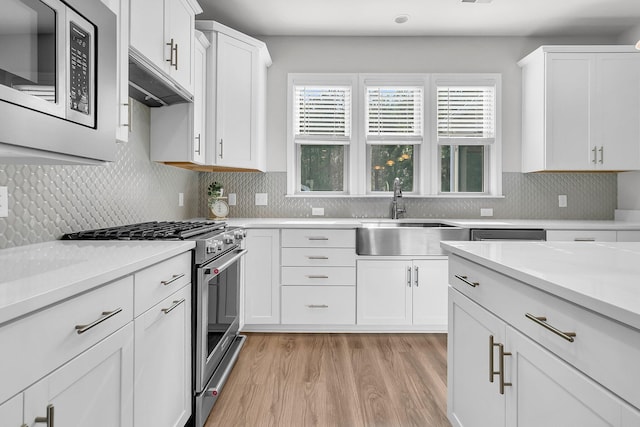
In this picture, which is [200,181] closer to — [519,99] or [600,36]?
[519,99]

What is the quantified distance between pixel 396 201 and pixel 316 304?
1.24 metres

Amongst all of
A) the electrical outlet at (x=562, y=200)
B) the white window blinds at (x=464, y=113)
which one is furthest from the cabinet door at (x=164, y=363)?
the electrical outlet at (x=562, y=200)

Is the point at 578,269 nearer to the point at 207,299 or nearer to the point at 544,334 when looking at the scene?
the point at 544,334

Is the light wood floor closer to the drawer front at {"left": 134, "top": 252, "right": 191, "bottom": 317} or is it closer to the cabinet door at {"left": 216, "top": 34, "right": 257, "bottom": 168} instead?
the drawer front at {"left": 134, "top": 252, "right": 191, "bottom": 317}

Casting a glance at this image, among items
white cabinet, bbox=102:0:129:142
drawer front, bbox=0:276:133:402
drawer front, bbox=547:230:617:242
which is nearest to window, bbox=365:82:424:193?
drawer front, bbox=547:230:617:242

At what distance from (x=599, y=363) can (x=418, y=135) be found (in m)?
3.07

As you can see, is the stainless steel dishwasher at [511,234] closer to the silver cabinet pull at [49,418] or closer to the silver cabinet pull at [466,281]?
the silver cabinet pull at [466,281]

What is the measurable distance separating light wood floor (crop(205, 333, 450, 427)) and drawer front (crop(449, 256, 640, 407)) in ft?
3.13

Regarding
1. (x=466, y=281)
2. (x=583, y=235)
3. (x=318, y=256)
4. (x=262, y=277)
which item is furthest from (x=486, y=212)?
(x=466, y=281)

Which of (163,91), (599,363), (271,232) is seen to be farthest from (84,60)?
(271,232)

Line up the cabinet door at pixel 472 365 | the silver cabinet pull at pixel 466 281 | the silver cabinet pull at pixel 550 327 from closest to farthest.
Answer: the silver cabinet pull at pixel 550 327 → the cabinet door at pixel 472 365 → the silver cabinet pull at pixel 466 281

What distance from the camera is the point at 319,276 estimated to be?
2.97 meters

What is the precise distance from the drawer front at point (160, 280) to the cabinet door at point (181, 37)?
45.8 inches

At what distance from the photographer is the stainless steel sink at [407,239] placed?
2936 mm
